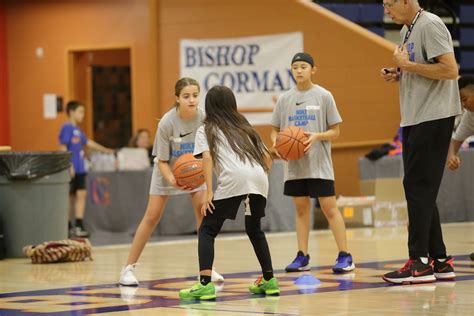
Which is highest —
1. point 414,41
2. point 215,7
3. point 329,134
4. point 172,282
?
point 215,7

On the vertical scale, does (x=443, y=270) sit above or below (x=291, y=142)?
below

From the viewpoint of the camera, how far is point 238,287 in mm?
7820

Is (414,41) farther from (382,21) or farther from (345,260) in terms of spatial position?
(382,21)

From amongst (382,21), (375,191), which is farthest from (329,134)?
(382,21)

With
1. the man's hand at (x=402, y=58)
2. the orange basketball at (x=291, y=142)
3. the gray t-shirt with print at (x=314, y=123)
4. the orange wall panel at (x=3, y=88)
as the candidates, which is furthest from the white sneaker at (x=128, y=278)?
the orange wall panel at (x=3, y=88)

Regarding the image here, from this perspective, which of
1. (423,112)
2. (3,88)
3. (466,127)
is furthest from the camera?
(3,88)

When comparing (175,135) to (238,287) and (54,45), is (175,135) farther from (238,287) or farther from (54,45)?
(54,45)

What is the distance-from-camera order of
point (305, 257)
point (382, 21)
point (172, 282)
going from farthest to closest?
point (382, 21)
point (305, 257)
point (172, 282)

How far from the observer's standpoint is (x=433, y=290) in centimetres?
707

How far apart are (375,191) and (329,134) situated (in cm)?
660

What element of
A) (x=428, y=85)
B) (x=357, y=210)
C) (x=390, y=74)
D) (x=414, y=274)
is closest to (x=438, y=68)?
(x=428, y=85)

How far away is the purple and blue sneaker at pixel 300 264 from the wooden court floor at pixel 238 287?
85mm

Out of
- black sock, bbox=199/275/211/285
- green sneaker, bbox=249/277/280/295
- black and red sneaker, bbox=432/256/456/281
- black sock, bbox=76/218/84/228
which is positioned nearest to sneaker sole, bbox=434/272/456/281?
black and red sneaker, bbox=432/256/456/281

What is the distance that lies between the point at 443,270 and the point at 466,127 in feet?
5.24
